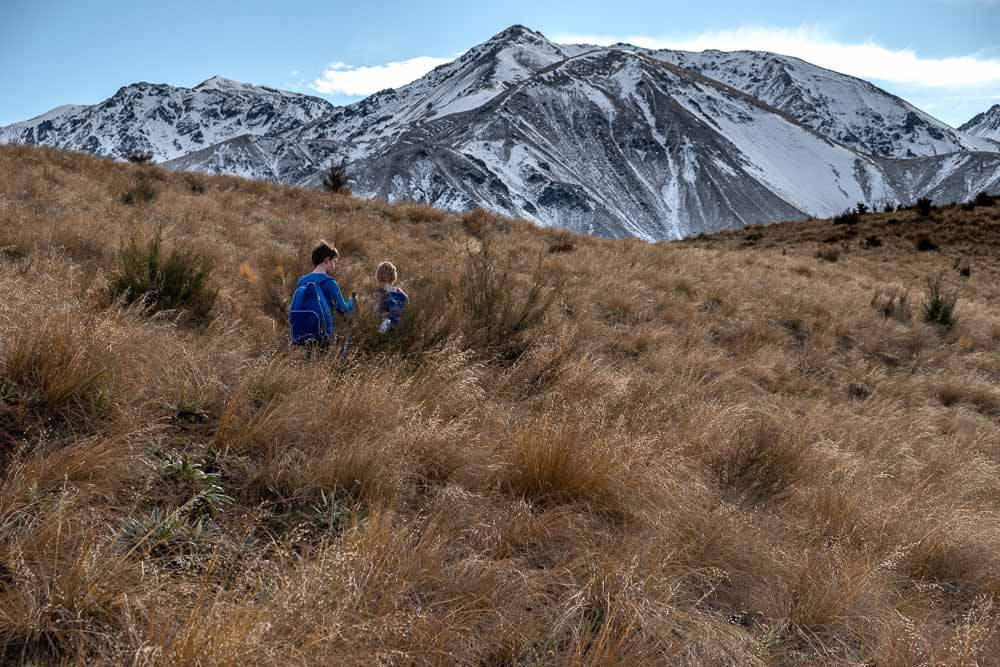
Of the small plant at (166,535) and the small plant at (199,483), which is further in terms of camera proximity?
the small plant at (199,483)

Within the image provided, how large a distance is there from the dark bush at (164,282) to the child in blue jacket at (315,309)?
0.92 metres

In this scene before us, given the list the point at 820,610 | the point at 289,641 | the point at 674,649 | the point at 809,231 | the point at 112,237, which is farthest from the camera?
the point at 809,231

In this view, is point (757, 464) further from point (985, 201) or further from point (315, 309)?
point (985, 201)

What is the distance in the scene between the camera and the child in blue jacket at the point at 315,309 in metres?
4.12

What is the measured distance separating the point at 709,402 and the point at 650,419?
44.1 inches

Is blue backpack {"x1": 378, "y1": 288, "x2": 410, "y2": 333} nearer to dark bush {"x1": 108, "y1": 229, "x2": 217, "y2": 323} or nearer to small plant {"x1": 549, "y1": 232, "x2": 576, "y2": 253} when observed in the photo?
dark bush {"x1": 108, "y1": 229, "x2": 217, "y2": 323}

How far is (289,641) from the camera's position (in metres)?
1.36

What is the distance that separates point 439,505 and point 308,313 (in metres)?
2.53

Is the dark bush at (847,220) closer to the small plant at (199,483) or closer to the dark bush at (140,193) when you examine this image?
the dark bush at (140,193)

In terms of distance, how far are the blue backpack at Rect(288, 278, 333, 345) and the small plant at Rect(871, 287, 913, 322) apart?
9842 millimetres

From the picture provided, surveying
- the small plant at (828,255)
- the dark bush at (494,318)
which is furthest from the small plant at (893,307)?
the dark bush at (494,318)

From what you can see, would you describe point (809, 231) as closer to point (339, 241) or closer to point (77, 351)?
point (339, 241)

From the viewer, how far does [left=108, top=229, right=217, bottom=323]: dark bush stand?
442 cm

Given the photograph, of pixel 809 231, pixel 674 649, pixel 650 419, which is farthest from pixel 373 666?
pixel 809 231
